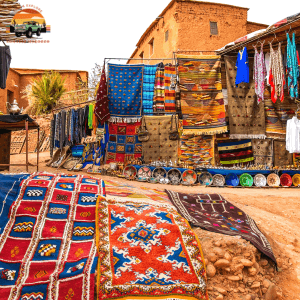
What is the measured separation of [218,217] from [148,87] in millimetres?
5397

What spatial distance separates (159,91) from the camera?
8414mm

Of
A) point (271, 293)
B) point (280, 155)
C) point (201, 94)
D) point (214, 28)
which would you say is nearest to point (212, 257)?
point (271, 293)

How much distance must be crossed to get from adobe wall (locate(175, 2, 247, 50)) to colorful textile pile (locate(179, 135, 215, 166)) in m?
4.61

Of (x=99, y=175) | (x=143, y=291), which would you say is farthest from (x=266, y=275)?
(x=99, y=175)

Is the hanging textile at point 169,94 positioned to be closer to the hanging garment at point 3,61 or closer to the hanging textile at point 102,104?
the hanging textile at point 102,104

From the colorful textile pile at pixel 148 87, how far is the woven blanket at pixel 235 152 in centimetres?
245

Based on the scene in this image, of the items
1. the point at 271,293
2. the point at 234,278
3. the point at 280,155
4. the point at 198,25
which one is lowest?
the point at 271,293

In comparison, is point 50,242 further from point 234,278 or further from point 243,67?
point 243,67

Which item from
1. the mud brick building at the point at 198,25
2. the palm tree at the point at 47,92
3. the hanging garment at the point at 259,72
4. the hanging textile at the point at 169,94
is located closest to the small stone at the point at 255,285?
the hanging garment at the point at 259,72

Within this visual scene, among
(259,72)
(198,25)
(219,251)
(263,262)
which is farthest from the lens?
(198,25)

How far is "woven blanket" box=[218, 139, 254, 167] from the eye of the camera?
835 cm

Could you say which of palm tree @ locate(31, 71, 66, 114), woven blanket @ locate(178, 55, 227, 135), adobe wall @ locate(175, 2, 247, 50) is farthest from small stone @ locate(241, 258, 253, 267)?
palm tree @ locate(31, 71, 66, 114)

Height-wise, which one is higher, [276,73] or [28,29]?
[28,29]

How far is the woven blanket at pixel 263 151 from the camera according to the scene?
8.41 metres
